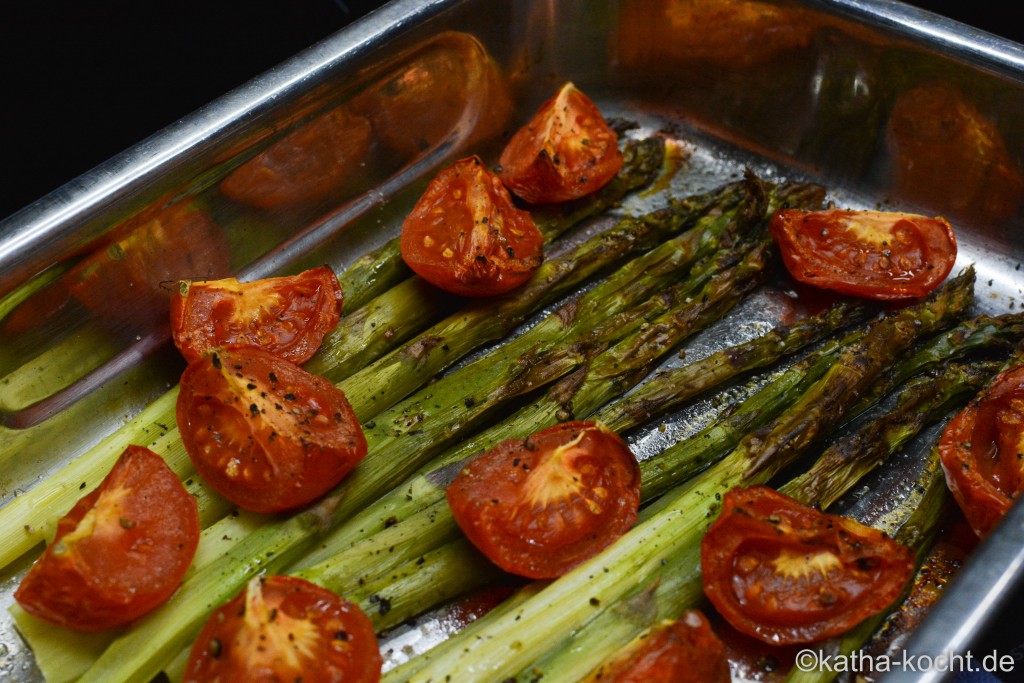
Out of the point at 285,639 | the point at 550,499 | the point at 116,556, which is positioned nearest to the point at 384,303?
the point at 550,499

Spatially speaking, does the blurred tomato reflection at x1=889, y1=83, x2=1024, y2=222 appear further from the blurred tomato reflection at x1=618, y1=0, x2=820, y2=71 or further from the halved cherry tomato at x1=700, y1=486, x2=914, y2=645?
the halved cherry tomato at x1=700, y1=486, x2=914, y2=645

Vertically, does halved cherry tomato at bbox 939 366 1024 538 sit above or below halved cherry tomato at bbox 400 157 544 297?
below

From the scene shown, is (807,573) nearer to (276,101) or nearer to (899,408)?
(899,408)

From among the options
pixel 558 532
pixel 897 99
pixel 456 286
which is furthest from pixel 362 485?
pixel 897 99

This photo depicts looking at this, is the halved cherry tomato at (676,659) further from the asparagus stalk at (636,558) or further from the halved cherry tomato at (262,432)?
the halved cherry tomato at (262,432)

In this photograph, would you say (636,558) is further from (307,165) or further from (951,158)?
(951,158)

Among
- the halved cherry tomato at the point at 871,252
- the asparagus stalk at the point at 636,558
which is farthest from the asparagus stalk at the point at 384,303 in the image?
the asparagus stalk at the point at 636,558

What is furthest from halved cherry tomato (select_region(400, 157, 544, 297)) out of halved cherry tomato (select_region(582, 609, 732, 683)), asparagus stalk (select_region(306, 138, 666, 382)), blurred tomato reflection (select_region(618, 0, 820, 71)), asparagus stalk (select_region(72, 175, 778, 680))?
halved cherry tomato (select_region(582, 609, 732, 683))
